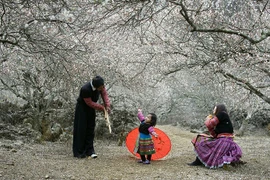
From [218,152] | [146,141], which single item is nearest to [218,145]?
[218,152]

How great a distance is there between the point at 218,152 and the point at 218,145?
13 centimetres

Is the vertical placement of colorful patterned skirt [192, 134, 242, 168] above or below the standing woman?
below

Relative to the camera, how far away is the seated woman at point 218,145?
22.4 ft

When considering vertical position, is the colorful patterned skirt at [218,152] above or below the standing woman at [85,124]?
below

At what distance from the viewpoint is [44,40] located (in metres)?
5.15

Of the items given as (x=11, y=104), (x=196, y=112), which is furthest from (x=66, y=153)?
(x=196, y=112)

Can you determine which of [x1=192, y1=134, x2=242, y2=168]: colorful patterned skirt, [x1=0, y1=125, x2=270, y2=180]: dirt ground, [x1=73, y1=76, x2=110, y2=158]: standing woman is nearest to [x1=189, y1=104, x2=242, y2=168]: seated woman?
[x1=192, y1=134, x2=242, y2=168]: colorful patterned skirt

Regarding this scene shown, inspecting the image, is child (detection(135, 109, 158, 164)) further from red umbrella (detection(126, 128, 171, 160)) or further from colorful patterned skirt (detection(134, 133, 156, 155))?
red umbrella (detection(126, 128, 171, 160))

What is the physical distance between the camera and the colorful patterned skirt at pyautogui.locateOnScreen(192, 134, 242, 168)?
6.81 m

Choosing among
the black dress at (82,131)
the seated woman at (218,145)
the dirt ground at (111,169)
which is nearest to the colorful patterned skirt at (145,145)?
the dirt ground at (111,169)

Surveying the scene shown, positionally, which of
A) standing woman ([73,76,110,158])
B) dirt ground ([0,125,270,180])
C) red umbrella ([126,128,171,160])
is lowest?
dirt ground ([0,125,270,180])

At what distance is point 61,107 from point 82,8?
321 inches

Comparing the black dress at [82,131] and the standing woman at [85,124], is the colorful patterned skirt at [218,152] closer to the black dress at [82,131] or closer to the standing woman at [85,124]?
the standing woman at [85,124]

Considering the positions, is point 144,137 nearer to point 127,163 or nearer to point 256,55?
point 127,163
